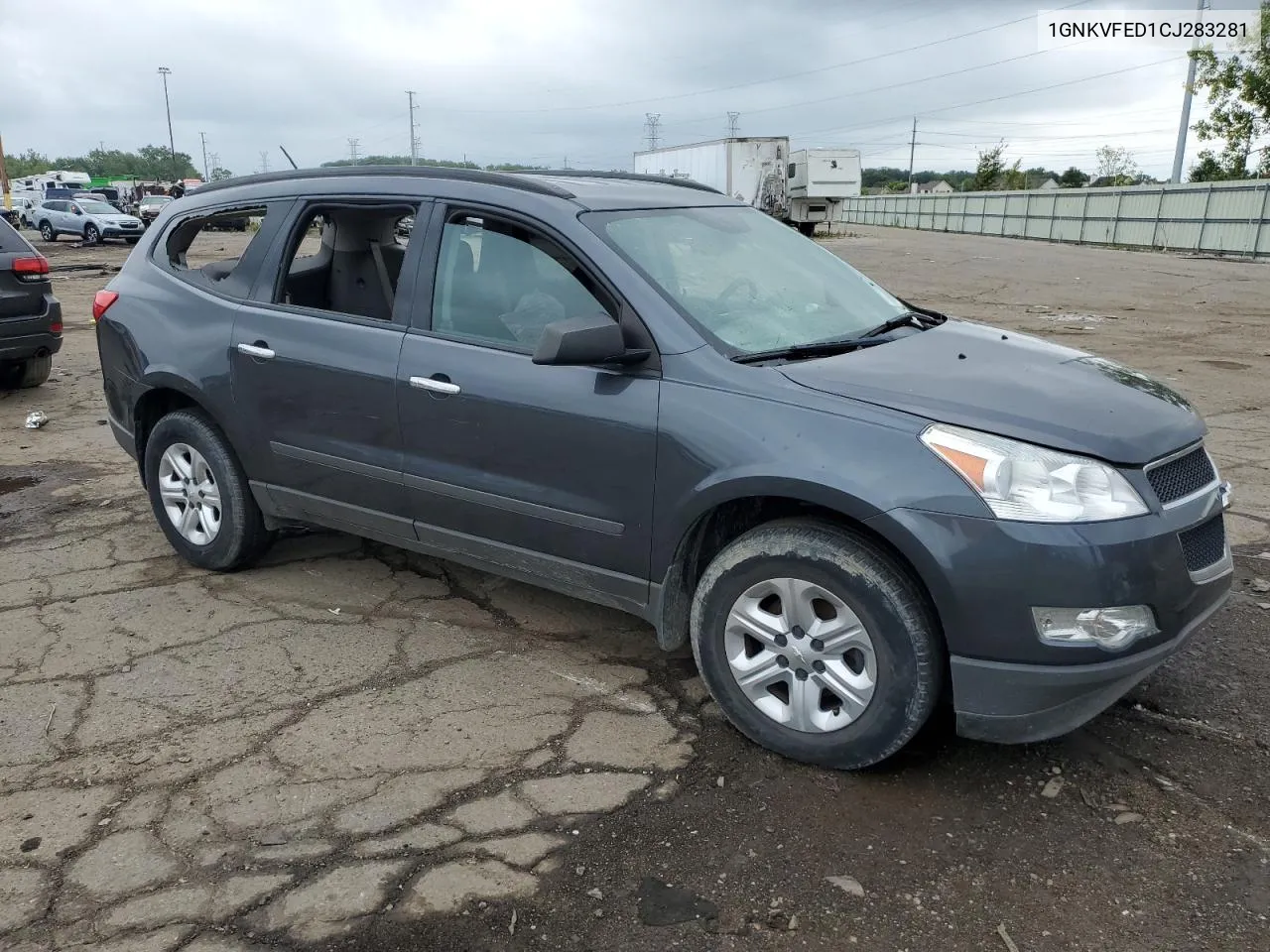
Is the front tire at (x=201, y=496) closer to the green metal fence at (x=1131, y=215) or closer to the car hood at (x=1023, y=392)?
the car hood at (x=1023, y=392)

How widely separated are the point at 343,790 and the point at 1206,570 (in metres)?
2.64

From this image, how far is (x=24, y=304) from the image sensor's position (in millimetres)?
8211

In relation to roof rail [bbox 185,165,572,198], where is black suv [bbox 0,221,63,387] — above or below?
below

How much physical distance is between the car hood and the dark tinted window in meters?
0.89

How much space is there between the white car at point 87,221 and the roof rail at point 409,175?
103ft

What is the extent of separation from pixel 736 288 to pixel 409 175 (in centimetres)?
144

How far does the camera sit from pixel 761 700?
3.21 metres

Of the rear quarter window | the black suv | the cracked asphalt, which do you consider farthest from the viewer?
the rear quarter window

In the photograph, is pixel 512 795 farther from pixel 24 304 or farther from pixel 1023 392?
pixel 24 304

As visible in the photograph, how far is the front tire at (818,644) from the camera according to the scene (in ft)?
9.50

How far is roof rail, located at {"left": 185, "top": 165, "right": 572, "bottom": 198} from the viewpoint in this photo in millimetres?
3797

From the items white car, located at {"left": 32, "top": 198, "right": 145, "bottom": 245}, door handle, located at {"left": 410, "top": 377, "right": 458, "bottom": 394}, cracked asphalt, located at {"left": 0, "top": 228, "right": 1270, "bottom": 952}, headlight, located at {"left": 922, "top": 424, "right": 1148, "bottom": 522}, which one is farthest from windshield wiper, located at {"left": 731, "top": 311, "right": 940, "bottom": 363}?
white car, located at {"left": 32, "top": 198, "right": 145, "bottom": 245}

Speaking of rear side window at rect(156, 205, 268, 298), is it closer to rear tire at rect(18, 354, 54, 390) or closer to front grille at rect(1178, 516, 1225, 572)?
front grille at rect(1178, 516, 1225, 572)

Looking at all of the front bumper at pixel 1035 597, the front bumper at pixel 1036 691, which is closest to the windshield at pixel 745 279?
the front bumper at pixel 1035 597
